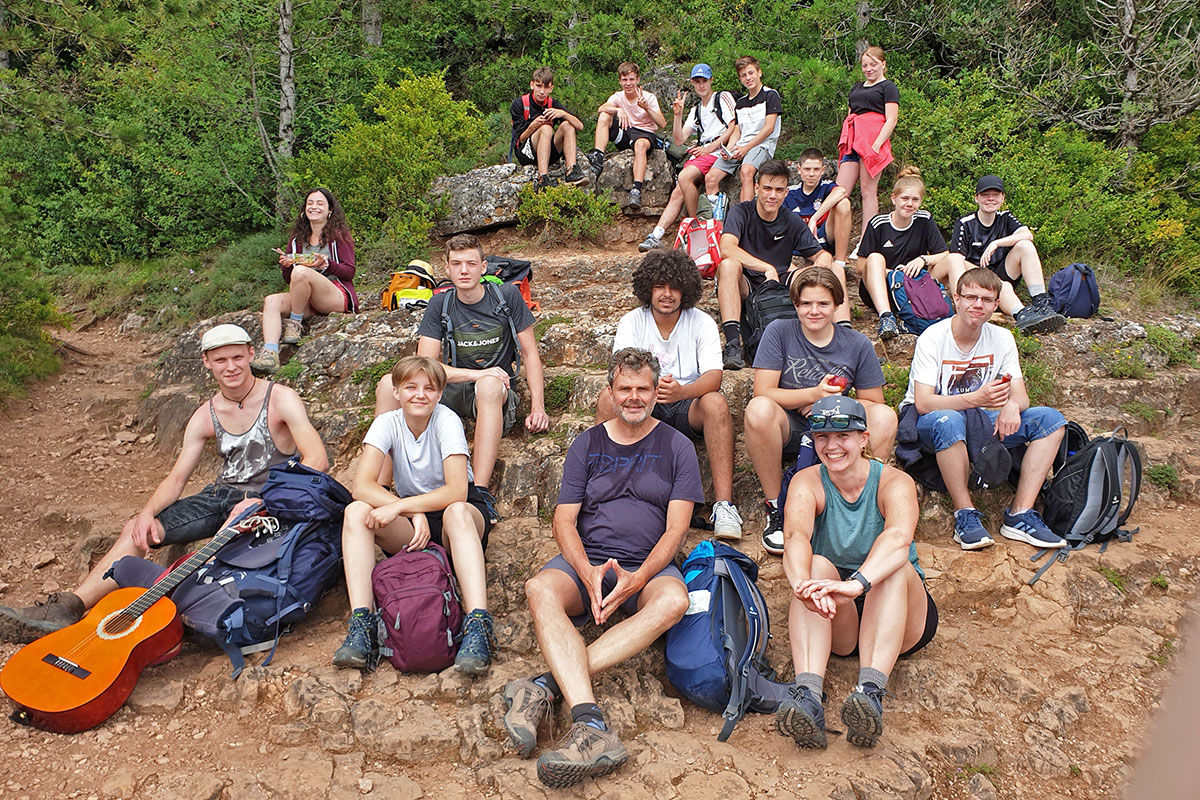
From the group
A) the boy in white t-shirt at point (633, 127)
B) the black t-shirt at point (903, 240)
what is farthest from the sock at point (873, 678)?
the boy in white t-shirt at point (633, 127)

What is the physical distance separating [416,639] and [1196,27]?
11.4 meters

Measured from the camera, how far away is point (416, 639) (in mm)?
3908

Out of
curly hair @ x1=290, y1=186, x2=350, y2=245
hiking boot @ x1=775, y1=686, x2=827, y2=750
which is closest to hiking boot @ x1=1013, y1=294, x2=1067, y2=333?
hiking boot @ x1=775, y1=686, x2=827, y2=750

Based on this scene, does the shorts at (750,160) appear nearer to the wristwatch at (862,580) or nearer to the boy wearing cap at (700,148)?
the boy wearing cap at (700,148)

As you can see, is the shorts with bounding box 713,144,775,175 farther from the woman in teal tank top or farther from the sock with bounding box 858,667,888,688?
the sock with bounding box 858,667,888,688

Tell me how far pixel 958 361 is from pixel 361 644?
12.4 feet

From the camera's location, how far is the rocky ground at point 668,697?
3414 millimetres

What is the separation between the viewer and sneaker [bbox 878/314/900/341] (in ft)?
21.4

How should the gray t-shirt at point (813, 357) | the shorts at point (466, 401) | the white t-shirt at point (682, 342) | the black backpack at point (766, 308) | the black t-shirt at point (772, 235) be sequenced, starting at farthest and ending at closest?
the black t-shirt at point (772, 235) → the black backpack at point (766, 308) → the shorts at point (466, 401) → the white t-shirt at point (682, 342) → the gray t-shirt at point (813, 357)

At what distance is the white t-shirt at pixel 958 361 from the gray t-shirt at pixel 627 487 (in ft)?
6.01

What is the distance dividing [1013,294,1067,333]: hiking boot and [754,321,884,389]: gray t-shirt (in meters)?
2.50

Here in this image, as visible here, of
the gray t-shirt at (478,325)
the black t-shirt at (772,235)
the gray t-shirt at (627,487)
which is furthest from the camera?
the black t-shirt at (772,235)

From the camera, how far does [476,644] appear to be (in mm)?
3932

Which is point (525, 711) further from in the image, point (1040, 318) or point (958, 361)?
point (1040, 318)
